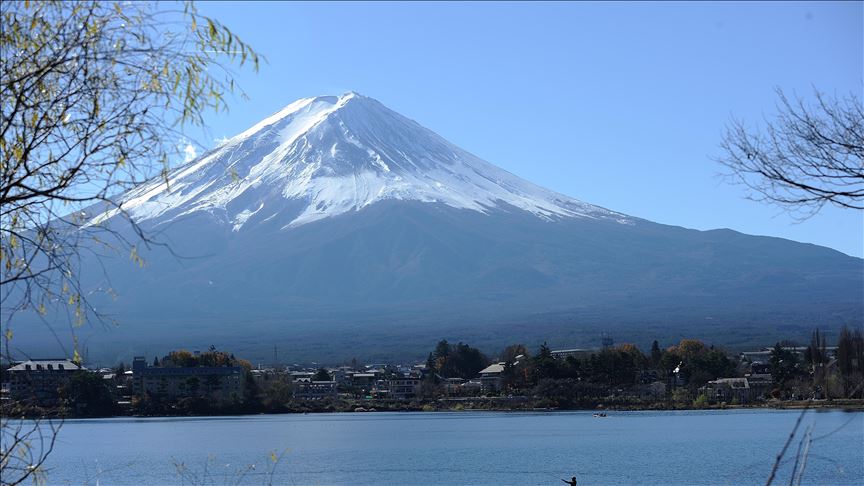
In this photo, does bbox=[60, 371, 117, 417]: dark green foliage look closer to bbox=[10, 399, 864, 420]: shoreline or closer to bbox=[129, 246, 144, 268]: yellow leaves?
bbox=[10, 399, 864, 420]: shoreline

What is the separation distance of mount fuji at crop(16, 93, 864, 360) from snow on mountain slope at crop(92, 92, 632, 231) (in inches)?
12.2

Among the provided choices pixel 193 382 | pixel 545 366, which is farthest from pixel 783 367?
pixel 193 382

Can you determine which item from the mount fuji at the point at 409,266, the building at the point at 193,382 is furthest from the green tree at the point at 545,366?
the mount fuji at the point at 409,266

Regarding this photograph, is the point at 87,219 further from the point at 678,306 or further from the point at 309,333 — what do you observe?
the point at 678,306

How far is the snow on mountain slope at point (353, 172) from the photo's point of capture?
517ft

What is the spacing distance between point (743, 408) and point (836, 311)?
229 ft

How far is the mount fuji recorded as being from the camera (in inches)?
4437

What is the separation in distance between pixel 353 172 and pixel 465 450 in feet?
446

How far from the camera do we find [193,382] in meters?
58.9

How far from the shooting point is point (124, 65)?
4.75 metres

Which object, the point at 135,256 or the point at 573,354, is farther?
the point at 573,354

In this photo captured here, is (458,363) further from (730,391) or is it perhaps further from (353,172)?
(353,172)

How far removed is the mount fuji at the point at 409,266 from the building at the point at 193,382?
1583 inches

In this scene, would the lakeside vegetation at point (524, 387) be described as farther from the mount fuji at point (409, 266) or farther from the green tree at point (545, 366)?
the mount fuji at point (409, 266)
